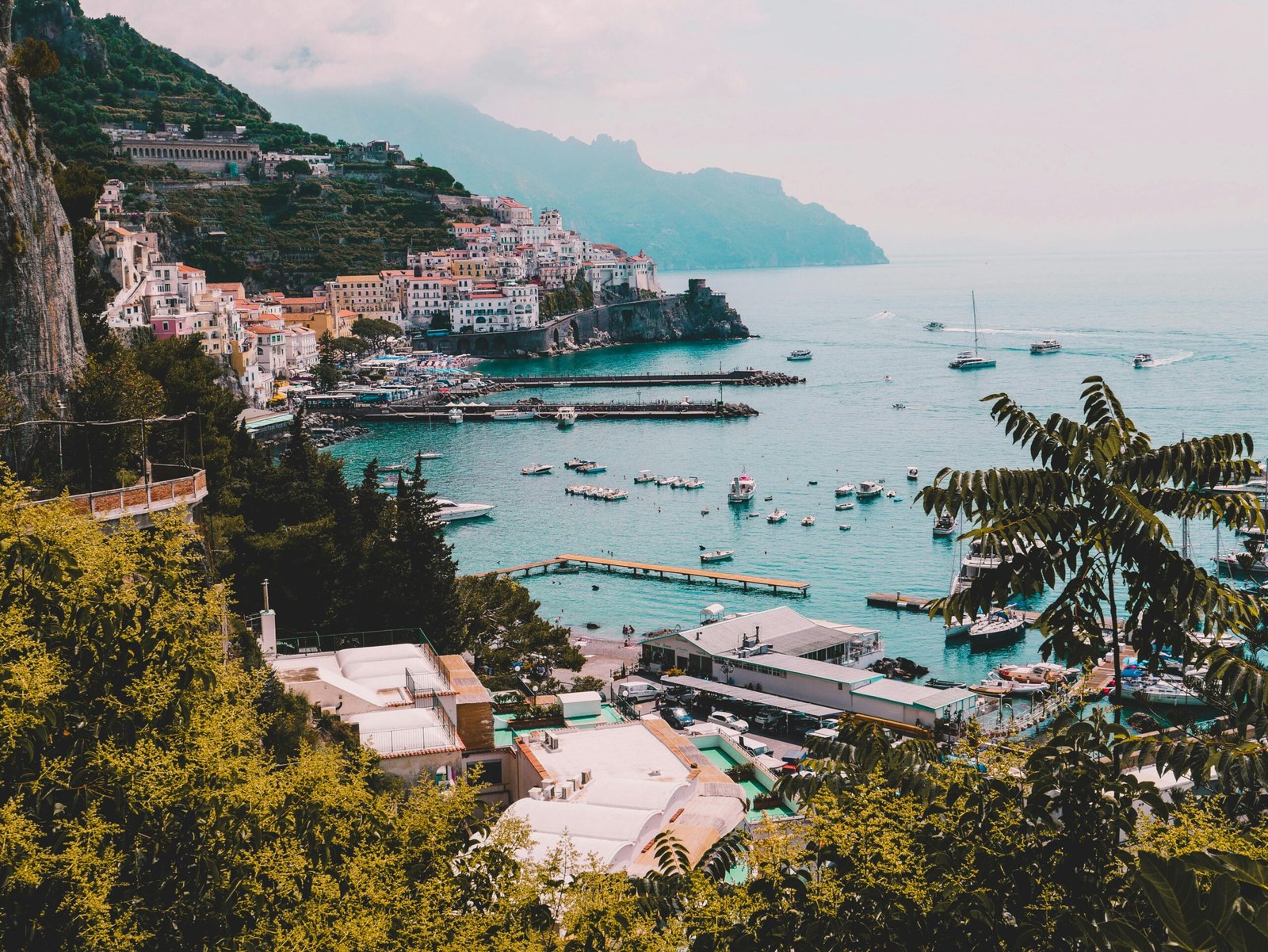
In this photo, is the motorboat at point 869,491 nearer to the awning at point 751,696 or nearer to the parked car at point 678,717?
the awning at point 751,696

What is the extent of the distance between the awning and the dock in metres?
10.1

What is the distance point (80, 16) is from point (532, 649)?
110 metres

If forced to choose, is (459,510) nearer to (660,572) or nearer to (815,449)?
(660,572)

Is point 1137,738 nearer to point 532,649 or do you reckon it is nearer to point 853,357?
point 532,649

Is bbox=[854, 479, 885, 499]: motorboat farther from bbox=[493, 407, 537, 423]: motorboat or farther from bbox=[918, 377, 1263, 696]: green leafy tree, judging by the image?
bbox=[918, 377, 1263, 696]: green leafy tree

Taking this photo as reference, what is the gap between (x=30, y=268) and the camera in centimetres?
1455

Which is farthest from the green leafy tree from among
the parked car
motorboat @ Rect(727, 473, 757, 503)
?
motorboat @ Rect(727, 473, 757, 503)

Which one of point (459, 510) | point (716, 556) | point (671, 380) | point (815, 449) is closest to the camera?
point (716, 556)

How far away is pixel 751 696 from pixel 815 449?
113 feet

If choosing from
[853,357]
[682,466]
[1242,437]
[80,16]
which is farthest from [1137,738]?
[80,16]

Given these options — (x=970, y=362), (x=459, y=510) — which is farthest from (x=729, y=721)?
(x=970, y=362)

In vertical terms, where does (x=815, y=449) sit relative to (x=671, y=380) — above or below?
below

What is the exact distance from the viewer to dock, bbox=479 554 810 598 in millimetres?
34938

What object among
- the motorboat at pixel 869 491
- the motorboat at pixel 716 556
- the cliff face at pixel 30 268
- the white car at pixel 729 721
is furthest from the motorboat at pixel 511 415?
the cliff face at pixel 30 268
